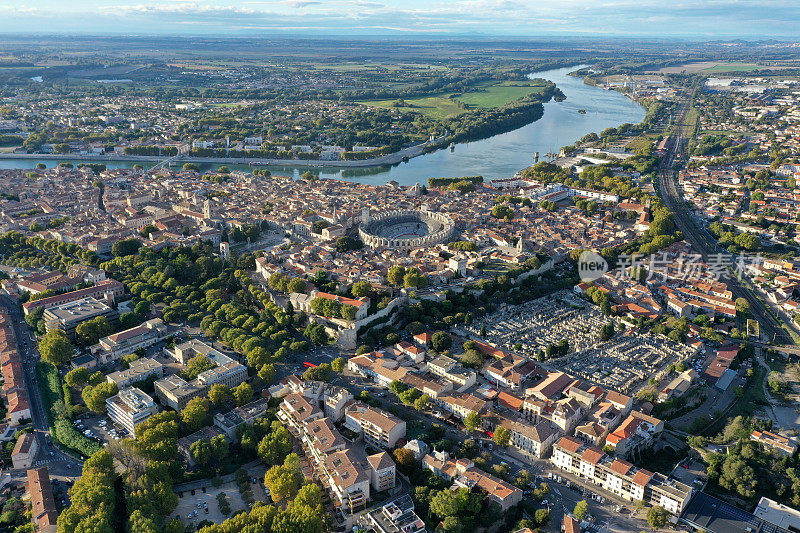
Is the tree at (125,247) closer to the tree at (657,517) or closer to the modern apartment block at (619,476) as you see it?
the modern apartment block at (619,476)

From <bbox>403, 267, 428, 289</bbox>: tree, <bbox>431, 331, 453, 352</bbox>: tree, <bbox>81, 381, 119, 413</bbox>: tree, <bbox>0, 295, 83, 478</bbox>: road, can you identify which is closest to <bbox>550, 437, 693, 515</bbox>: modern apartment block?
<bbox>431, 331, 453, 352</bbox>: tree

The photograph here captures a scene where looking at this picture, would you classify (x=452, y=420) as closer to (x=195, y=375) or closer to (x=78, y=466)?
(x=195, y=375)

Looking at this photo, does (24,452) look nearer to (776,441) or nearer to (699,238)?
(776,441)

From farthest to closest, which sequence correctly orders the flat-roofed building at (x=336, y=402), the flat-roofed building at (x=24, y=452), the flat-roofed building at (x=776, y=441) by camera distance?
the flat-roofed building at (x=336, y=402), the flat-roofed building at (x=776, y=441), the flat-roofed building at (x=24, y=452)

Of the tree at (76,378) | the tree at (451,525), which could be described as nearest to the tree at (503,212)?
the tree at (76,378)

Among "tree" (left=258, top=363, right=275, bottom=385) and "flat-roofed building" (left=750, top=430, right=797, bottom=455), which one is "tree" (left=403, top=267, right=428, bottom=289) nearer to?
"tree" (left=258, top=363, right=275, bottom=385)

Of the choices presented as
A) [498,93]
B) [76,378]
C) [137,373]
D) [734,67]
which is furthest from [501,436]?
[734,67]
